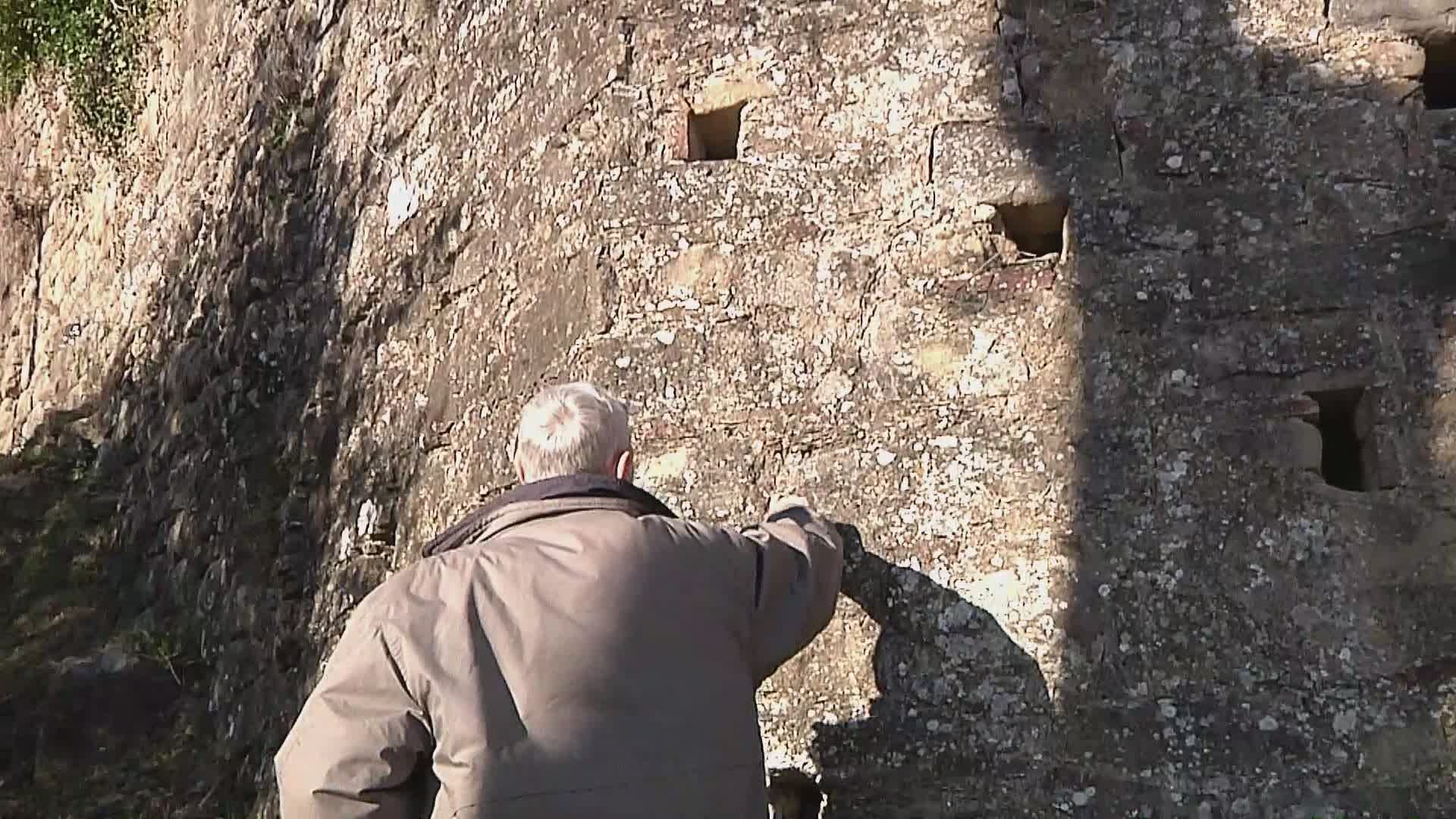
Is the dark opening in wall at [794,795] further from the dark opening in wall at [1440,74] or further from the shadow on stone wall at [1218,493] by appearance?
the dark opening in wall at [1440,74]

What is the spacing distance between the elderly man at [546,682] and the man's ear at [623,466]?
3.1 inches

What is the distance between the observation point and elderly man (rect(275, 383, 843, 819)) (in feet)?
7.75

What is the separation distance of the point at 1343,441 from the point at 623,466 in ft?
4.74

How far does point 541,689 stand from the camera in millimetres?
2383

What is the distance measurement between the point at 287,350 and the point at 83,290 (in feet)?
10.3

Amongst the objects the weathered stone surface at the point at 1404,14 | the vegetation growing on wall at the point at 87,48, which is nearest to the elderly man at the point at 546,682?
the weathered stone surface at the point at 1404,14

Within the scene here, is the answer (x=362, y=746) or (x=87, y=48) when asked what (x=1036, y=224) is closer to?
(x=362, y=746)

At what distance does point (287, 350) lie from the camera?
5.59 m

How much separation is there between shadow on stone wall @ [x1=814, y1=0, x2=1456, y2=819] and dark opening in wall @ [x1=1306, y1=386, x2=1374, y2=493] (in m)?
0.01

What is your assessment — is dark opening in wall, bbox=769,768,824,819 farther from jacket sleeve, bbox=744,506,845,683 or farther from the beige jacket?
the beige jacket

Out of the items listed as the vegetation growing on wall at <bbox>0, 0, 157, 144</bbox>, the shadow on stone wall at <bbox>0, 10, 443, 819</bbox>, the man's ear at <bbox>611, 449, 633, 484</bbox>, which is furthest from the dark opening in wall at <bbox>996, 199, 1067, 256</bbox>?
the vegetation growing on wall at <bbox>0, 0, 157, 144</bbox>

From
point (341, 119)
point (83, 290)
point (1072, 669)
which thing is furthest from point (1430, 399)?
point (83, 290)

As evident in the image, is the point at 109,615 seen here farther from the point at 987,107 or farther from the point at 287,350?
the point at 987,107

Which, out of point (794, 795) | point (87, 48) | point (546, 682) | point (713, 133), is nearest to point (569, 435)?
point (546, 682)
